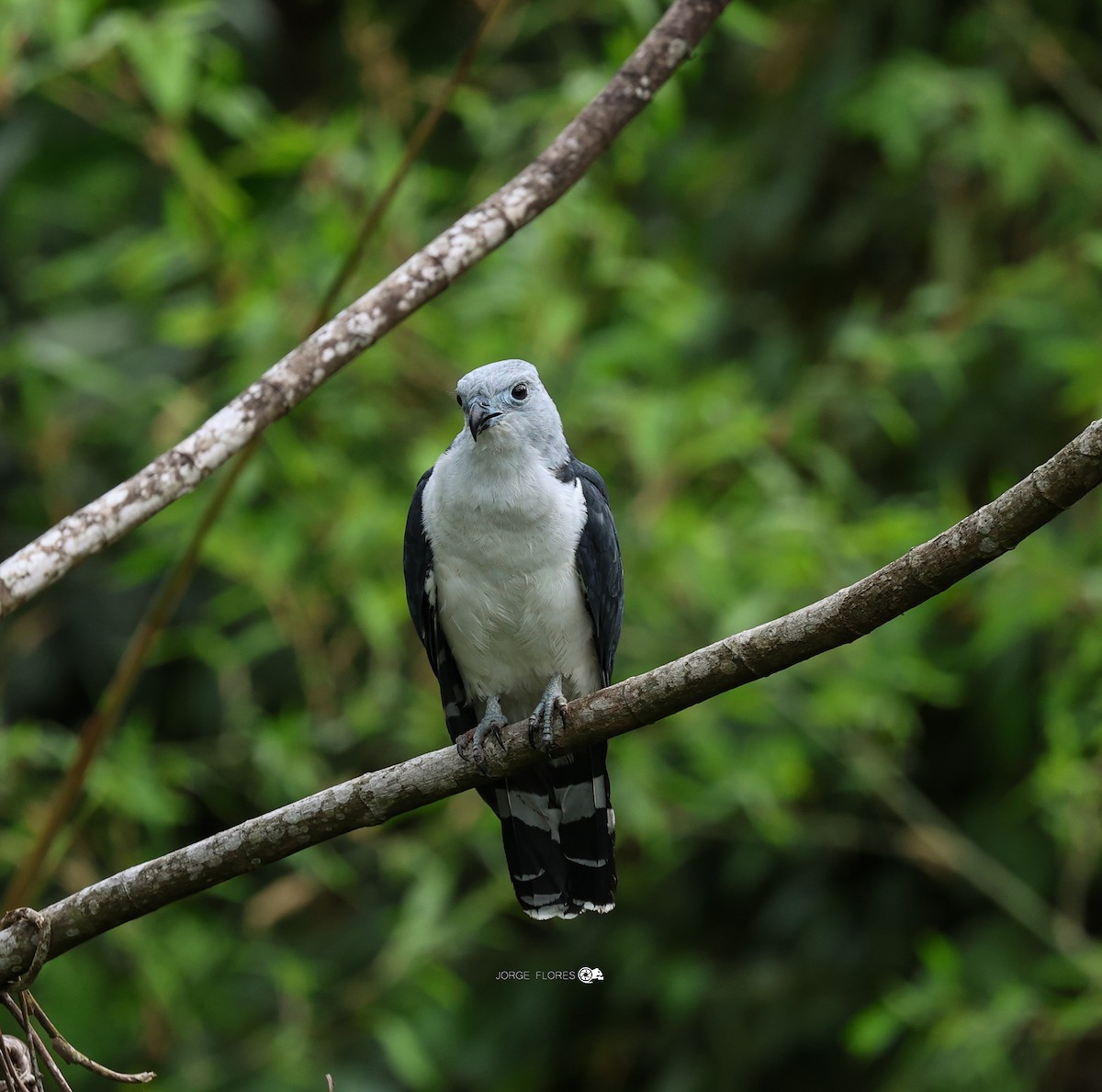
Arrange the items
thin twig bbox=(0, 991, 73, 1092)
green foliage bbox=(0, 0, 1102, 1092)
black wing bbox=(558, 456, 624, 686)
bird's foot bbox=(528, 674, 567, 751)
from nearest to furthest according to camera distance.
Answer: thin twig bbox=(0, 991, 73, 1092), bird's foot bbox=(528, 674, 567, 751), black wing bbox=(558, 456, 624, 686), green foliage bbox=(0, 0, 1102, 1092)

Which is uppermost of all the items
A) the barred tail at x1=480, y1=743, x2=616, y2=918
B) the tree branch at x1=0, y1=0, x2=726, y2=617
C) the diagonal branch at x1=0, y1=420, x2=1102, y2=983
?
the tree branch at x1=0, y1=0, x2=726, y2=617

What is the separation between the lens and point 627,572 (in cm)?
501

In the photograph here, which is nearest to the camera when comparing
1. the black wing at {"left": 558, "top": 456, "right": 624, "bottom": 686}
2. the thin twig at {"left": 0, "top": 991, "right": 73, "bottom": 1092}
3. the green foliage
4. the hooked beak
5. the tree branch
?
the thin twig at {"left": 0, "top": 991, "right": 73, "bottom": 1092}

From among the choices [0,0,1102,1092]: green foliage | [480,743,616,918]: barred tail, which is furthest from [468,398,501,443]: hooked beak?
[0,0,1102,1092]: green foliage

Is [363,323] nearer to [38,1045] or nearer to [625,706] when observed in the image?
[625,706]

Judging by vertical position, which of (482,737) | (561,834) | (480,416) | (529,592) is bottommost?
(561,834)

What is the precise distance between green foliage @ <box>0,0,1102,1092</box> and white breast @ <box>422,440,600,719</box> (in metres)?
1.25

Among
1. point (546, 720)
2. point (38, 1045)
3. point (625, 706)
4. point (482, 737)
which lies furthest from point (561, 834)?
point (38, 1045)

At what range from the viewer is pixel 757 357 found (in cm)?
580

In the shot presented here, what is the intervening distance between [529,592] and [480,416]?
0.47 m

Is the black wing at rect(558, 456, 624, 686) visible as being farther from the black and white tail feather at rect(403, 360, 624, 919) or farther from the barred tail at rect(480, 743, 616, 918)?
the barred tail at rect(480, 743, 616, 918)

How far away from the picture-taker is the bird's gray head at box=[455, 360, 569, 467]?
10.9 feet

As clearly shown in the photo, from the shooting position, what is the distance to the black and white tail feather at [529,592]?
11.0 feet

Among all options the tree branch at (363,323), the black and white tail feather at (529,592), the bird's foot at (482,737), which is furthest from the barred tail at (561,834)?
the tree branch at (363,323)
